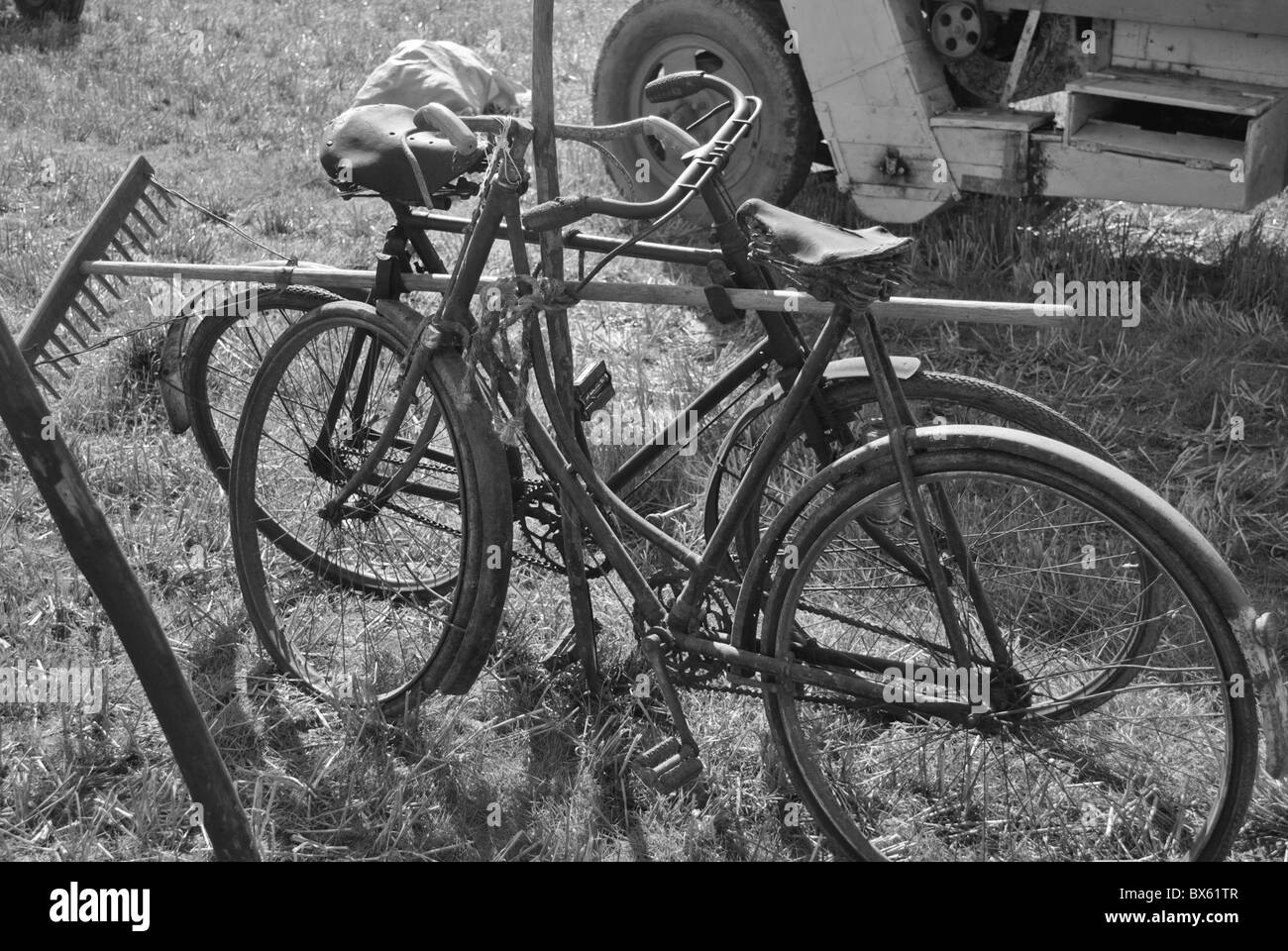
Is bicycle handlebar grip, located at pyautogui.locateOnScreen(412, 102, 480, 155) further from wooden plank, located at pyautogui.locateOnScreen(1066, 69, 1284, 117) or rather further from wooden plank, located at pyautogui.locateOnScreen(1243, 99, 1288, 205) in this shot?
wooden plank, located at pyautogui.locateOnScreen(1243, 99, 1288, 205)

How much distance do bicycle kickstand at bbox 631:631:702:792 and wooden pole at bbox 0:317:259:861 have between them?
2.87ft

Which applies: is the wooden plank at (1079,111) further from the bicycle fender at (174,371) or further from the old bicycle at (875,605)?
the bicycle fender at (174,371)

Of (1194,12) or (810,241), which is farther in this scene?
(1194,12)

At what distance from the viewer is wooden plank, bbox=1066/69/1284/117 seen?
4207mm

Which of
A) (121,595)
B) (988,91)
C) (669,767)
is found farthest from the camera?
(988,91)

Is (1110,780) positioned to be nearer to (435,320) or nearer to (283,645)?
(435,320)

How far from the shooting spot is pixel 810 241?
2.54 metres

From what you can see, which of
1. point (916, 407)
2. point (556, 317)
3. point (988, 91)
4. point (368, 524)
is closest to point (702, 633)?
point (556, 317)

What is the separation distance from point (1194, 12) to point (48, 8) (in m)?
7.22

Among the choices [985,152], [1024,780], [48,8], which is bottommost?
[1024,780]

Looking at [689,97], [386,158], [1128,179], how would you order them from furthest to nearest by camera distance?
[689,97]
[1128,179]
[386,158]

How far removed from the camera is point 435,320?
9.60 ft

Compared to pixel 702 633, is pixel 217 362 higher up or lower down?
higher up

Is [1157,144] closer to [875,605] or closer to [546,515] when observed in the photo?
[875,605]
